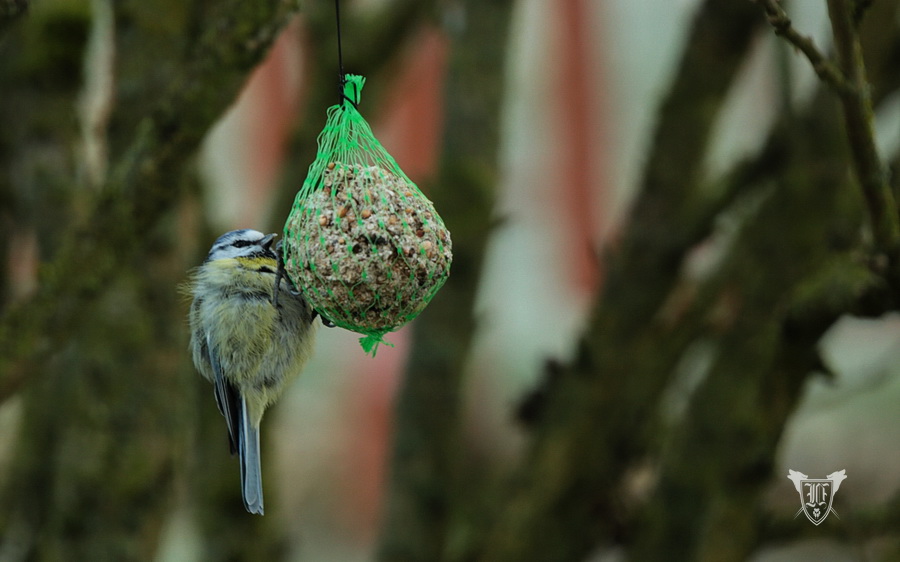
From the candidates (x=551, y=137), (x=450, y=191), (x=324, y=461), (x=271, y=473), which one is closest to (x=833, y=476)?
(x=450, y=191)

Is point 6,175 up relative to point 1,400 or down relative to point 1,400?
up

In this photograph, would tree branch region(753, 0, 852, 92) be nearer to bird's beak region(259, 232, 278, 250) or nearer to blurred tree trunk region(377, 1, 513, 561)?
bird's beak region(259, 232, 278, 250)

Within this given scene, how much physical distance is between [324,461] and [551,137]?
A: 3427 mm

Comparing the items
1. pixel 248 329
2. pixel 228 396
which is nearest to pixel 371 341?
pixel 248 329

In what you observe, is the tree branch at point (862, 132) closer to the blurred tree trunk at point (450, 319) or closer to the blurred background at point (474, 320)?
the blurred background at point (474, 320)

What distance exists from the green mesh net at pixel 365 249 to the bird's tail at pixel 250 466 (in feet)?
1.41

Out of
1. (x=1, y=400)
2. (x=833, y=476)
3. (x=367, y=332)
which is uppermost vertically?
(x=833, y=476)

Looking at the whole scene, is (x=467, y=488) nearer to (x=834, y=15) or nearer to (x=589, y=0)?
(x=834, y=15)

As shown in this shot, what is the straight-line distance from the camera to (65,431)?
3426 millimetres

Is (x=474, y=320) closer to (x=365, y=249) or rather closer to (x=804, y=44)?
(x=365, y=249)

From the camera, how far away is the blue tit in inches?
98.2

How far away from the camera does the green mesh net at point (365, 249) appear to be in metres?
2.06

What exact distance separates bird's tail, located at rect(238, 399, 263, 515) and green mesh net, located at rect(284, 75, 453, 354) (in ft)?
1.41

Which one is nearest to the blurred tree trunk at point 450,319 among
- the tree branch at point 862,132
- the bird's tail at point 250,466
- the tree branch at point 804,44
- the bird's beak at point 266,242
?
the bird's beak at point 266,242
